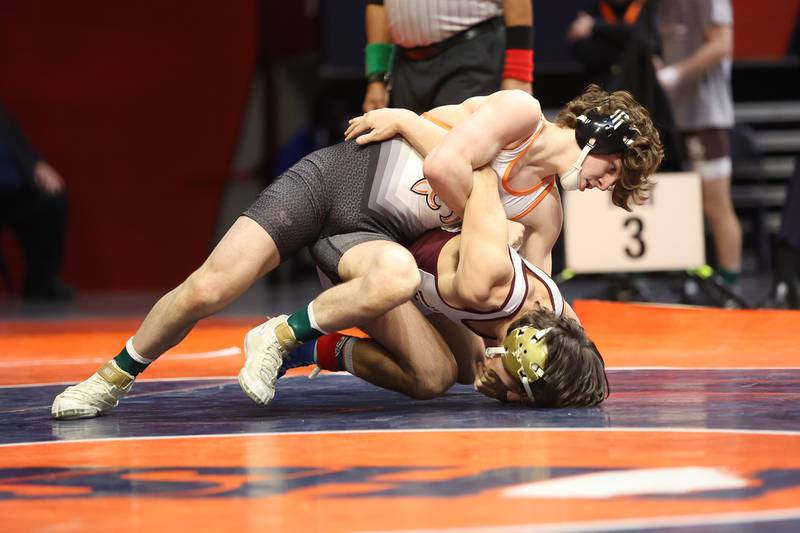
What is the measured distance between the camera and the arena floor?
2158 mm

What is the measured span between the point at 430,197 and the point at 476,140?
31cm

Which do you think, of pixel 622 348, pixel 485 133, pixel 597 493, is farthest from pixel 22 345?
pixel 597 493

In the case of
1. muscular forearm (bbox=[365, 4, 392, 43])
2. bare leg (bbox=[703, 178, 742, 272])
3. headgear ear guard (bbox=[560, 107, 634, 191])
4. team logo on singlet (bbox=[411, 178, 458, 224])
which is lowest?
bare leg (bbox=[703, 178, 742, 272])

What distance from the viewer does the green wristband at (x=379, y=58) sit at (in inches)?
196

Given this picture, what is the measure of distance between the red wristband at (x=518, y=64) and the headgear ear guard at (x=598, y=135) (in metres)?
1.08

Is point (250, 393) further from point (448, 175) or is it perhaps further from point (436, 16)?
point (436, 16)

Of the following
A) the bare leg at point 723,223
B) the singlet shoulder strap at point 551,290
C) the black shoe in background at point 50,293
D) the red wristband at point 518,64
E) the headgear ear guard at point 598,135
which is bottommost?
the black shoe in background at point 50,293

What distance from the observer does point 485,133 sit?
3402mm

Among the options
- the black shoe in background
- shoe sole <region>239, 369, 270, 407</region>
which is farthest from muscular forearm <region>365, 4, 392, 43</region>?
the black shoe in background

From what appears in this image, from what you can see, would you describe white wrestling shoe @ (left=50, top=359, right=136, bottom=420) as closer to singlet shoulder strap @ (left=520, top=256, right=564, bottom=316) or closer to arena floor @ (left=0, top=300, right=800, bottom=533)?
arena floor @ (left=0, top=300, right=800, bottom=533)

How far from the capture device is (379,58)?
5000 mm

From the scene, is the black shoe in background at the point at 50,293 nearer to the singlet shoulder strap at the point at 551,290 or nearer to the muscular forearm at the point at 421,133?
the muscular forearm at the point at 421,133

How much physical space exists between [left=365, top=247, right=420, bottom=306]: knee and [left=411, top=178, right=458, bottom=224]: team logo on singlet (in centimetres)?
38

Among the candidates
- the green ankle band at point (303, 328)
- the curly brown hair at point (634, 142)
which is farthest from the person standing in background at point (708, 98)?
the green ankle band at point (303, 328)
